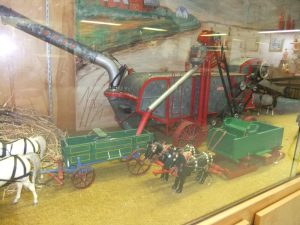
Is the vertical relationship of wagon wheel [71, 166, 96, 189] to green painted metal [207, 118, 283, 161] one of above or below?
below

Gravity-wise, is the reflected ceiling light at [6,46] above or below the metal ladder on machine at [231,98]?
above

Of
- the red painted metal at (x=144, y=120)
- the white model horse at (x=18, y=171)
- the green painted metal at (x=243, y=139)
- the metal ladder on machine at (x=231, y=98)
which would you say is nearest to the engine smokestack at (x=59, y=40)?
the red painted metal at (x=144, y=120)

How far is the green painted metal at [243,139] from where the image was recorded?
162cm

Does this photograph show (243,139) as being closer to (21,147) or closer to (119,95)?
(119,95)

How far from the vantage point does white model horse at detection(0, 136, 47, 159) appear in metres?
1.19

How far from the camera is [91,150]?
136cm

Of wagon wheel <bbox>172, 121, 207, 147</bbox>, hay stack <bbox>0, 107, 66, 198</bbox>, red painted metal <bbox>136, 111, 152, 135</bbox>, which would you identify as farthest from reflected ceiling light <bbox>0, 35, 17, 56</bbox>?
wagon wheel <bbox>172, 121, 207, 147</bbox>

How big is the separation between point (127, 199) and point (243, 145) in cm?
80

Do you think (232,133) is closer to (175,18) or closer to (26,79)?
(175,18)

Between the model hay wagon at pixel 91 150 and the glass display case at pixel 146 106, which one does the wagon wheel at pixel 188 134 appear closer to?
the glass display case at pixel 146 106

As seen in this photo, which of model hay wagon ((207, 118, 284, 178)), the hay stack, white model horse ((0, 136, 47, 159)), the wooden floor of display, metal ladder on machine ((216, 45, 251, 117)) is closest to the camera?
the wooden floor of display

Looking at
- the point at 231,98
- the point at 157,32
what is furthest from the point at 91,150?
the point at 231,98

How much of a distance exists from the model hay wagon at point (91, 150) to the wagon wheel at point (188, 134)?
31 cm

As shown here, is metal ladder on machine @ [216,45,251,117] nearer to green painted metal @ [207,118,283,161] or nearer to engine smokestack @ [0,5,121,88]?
green painted metal @ [207,118,283,161]
